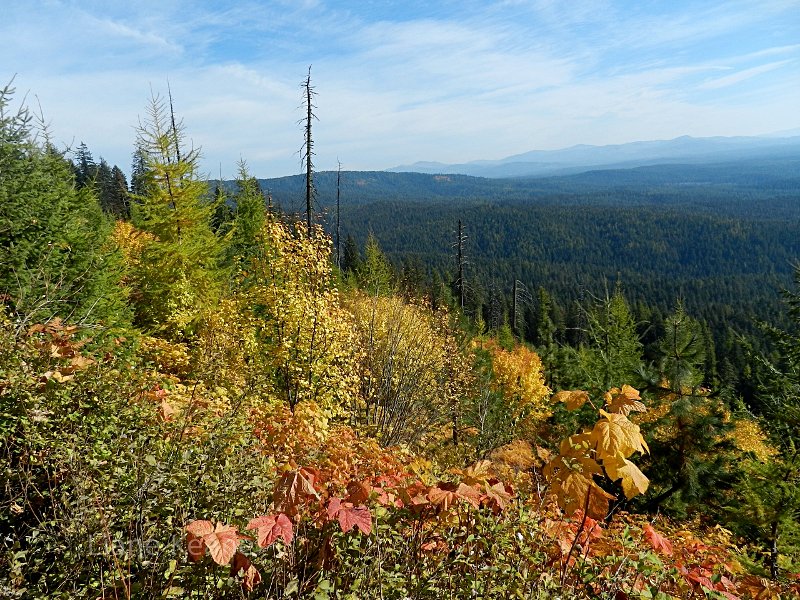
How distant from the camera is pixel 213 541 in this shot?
7.83 feet

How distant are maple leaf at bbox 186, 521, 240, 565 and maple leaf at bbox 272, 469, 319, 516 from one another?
0.39 m

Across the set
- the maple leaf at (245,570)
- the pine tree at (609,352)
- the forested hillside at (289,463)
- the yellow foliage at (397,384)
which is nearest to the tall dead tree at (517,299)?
the pine tree at (609,352)

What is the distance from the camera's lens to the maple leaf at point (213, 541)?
2338 mm

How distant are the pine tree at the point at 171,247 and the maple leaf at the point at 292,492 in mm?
11912

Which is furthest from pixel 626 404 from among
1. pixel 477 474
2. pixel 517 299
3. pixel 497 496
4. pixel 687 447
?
pixel 517 299

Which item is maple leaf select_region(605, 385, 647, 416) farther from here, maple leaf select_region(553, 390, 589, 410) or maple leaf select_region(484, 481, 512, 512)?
maple leaf select_region(484, 481, 512, 512)

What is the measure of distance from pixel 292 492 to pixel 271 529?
328 millimetres

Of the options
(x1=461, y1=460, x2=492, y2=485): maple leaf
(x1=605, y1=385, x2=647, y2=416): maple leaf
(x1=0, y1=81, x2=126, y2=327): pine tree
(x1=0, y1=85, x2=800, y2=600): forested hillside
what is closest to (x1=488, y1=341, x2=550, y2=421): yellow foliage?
(x1=0, y1=85, x2=800, y2=600): forested hillside

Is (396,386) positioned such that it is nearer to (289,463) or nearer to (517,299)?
(289,463)

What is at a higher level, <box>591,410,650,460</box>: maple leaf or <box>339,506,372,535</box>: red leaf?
<box>591,410,650,460</box>: maple leaf

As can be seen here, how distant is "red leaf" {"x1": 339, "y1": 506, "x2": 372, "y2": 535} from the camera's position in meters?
2.57

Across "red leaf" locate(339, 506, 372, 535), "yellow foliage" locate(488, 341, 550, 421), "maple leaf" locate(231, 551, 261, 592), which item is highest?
"red leaf" locate(339, 506, 372, 535)

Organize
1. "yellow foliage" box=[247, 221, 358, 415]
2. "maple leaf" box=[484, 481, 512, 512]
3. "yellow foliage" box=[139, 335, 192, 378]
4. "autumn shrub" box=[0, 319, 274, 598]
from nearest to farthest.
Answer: "autumn shrub" box=[0, 319, 274, 598]
"maple leaf" box=[484, 481, 512, 512]
"yellow foliage" box=[139, 335, 192, 378]
"yellow foliage" box=[247, 221, 358, 415]

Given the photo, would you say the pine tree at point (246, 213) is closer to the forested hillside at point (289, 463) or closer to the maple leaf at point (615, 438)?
the forested hillside at point (289, 463)
